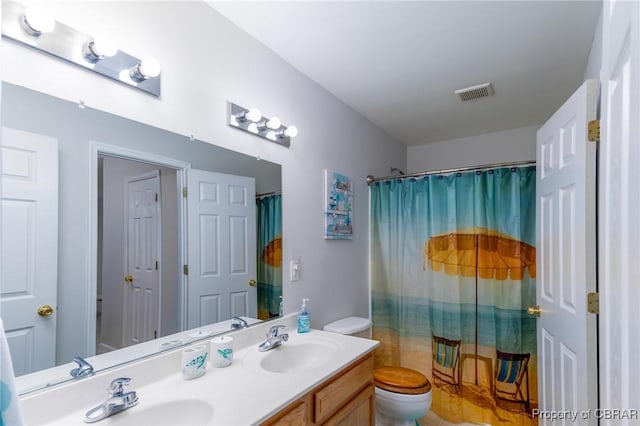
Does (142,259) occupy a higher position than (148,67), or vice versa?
(148,67)

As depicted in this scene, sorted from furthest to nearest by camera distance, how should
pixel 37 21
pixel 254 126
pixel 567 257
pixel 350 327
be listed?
pixel 350 327 < pixel 254 126 < pixel 567 257 < pixel 37 21

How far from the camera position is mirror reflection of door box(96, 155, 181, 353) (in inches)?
44.1

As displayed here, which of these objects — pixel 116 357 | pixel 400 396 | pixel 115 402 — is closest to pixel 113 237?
pixel 116 357

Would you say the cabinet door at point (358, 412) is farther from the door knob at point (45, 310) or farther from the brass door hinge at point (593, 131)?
the brass door hinge at point (593, 131)

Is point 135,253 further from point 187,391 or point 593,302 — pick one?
point 593,302

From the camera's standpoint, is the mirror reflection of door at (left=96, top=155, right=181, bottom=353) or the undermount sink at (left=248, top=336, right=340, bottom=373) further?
the undermount sink at (left=248, top=336, right=340, bottom=373)

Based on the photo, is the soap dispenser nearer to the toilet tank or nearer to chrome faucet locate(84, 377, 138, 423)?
the toilet tank

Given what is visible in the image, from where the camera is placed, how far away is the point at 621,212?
58cm

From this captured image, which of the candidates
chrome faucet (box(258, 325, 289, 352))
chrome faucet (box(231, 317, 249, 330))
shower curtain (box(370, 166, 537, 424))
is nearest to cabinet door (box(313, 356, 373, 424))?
chrome faucet (box(258, 325, 289, 352))

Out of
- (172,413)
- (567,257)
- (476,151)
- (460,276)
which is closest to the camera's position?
(172,413)

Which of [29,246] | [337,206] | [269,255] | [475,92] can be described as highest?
[475,92]

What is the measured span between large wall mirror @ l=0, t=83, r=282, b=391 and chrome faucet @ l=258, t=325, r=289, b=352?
0.11m

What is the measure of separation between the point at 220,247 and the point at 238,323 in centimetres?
38

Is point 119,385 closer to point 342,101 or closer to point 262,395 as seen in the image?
point 262,395
